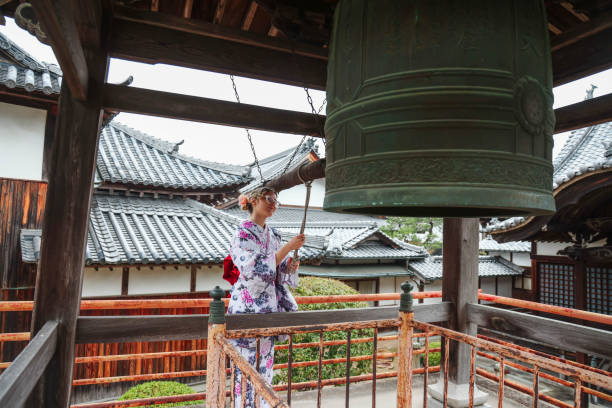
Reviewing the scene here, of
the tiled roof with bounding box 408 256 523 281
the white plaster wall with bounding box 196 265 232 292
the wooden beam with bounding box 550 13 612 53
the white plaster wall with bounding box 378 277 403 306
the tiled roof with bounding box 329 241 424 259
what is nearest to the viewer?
the wooden beam with bounding box 550 13 612 53

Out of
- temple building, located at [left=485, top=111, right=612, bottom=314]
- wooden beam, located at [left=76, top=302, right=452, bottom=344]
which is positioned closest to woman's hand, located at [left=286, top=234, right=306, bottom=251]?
wooden beam, located at [left=76, top=302, right=452, bottom=344]

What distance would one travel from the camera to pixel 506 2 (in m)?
1.23

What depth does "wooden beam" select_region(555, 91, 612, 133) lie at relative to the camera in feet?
7.43

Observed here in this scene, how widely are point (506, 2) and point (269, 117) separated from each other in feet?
5.77

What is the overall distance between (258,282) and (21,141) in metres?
5.89

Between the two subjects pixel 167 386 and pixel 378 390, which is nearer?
pixel 378 390

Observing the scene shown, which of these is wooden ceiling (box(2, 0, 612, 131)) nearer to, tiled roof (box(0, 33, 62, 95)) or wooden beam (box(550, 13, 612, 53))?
wooden beam (box(550, 13, 612, 53))

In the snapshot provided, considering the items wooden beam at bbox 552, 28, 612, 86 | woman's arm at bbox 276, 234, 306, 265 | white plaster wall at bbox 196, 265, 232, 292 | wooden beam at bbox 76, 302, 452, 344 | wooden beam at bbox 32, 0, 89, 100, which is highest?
wooden beam at bbox 552, 28, 612, 86

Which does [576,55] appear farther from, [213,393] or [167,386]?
[167,386]

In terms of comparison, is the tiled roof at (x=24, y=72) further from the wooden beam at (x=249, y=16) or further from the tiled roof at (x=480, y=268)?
the tiled roof at (x=480, y=268)

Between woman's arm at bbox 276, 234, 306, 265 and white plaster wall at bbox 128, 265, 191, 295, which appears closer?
woman's arm at bbox 276, 234, 306, 265

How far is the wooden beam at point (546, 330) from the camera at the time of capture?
7.97ft

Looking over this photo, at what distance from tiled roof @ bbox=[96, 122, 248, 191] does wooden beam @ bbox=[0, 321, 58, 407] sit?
5610 mm

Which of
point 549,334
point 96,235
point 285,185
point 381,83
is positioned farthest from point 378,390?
point 96,235
